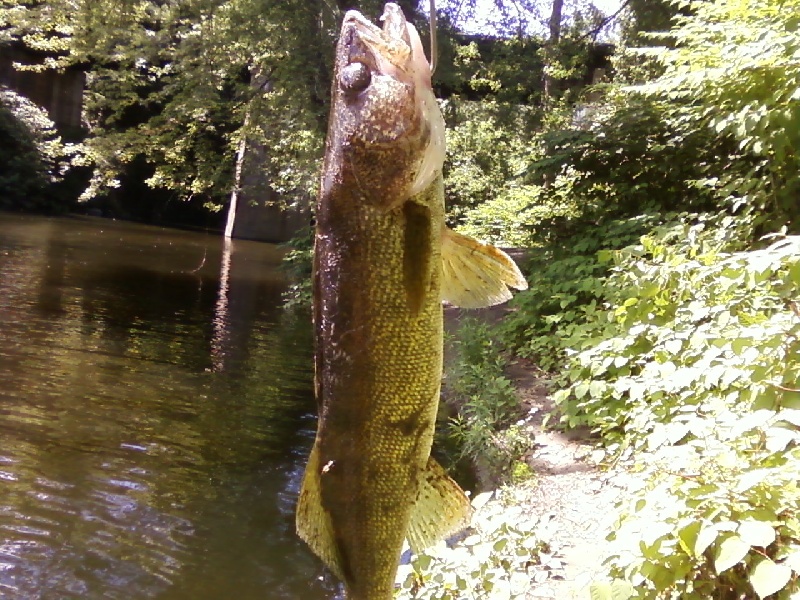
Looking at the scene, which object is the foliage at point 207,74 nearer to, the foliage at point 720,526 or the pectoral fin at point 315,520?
the foliage at point 720,526

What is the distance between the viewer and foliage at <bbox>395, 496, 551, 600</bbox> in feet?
12.2

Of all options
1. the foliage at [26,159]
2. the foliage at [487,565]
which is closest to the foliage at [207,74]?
the foliage at [487,565]

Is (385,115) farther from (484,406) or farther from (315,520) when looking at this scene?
(484,406)

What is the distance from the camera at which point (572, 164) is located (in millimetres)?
8875

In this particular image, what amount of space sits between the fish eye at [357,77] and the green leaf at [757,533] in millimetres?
2057

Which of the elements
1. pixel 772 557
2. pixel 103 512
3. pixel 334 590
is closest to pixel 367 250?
pixel 772 557

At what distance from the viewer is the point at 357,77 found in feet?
4.72

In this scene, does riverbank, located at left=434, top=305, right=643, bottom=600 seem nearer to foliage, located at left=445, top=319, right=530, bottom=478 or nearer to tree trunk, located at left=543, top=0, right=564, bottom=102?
foliage, located at left=445, top=319, right=530, bottom=478

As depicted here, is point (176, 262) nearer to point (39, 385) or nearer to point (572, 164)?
point (39, 385)

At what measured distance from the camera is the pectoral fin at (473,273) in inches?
60.8

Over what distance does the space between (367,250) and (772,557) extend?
2.27 meters

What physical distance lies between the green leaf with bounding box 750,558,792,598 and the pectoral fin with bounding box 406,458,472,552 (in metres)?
1.34

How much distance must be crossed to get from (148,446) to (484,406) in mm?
3798

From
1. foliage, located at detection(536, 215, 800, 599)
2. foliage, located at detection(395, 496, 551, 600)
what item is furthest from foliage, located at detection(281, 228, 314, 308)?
foliage, located at detection(536, 215, 800, 599)
